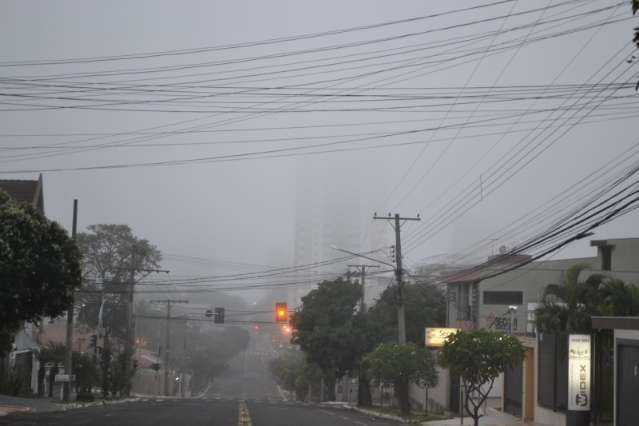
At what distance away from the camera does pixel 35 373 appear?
6688 cm

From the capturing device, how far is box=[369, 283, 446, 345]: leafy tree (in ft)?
233

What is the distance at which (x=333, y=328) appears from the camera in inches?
2682

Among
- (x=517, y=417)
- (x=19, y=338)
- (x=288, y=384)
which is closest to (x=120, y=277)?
(x=19, y=338)

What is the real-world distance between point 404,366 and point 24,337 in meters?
26.1

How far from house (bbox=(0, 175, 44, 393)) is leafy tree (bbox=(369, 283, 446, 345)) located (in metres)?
23.8

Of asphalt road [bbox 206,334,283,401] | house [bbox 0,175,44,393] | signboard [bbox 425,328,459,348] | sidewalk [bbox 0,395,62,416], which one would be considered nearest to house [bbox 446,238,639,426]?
signboard [bbox 425,328,459,348]

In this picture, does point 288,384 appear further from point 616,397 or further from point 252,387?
point 616,397

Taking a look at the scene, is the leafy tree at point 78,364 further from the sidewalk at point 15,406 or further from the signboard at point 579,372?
the signboard at point 579,372

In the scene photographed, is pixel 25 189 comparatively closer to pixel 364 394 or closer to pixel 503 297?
pixel 364 394

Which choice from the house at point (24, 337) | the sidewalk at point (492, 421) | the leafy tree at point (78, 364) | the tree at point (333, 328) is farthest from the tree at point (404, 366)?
the leafy tree at point (78, 364)

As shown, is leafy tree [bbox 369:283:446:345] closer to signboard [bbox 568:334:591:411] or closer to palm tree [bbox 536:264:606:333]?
palm tree [bbox 536:264:606:333]

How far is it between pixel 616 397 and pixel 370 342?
40.4 meters

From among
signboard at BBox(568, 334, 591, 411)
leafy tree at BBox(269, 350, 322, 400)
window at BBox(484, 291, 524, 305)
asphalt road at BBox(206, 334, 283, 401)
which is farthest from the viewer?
asphalt road at BBox(206, 334, 283, 401)

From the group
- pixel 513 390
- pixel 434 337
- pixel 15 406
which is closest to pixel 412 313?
pixel 434 337
